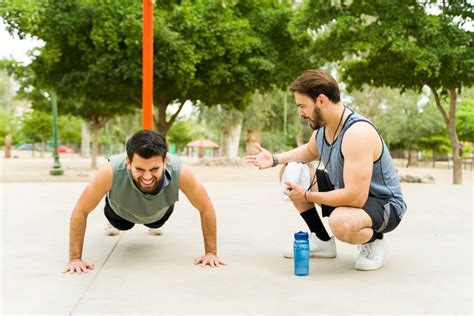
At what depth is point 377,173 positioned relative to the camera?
354 cm

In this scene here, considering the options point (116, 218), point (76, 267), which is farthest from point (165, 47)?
point (76, 267)

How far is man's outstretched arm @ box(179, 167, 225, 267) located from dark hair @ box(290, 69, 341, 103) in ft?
2.93

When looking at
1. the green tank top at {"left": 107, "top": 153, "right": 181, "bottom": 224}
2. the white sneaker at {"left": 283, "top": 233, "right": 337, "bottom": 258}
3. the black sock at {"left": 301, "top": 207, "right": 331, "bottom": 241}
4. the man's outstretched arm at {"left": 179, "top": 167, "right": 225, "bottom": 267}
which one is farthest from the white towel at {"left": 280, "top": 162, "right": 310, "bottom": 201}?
the green tank top at {"left": 107, "top": 153, "right": 181, "bottom": 224}

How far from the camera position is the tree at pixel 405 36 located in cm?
1276

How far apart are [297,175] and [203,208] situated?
28.1 inches

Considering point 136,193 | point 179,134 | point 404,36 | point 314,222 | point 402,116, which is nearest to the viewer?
point 136,193

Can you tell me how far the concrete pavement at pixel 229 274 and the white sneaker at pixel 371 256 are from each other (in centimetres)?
7

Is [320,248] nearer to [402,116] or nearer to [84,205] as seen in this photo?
[84,205]

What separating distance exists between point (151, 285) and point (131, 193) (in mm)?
639

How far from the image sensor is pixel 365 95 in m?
33.6

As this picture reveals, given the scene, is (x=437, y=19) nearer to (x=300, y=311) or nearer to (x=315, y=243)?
(x=315, y=243)

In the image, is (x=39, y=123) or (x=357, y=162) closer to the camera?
(x=357, y=162)

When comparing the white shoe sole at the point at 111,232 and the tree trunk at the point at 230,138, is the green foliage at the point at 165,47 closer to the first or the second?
the white shoe sole at the point at 111,232

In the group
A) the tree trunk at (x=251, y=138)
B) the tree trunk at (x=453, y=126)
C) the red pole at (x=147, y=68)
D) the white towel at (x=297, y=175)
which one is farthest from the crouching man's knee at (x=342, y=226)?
the tree trunk at (x=251, y=138)
